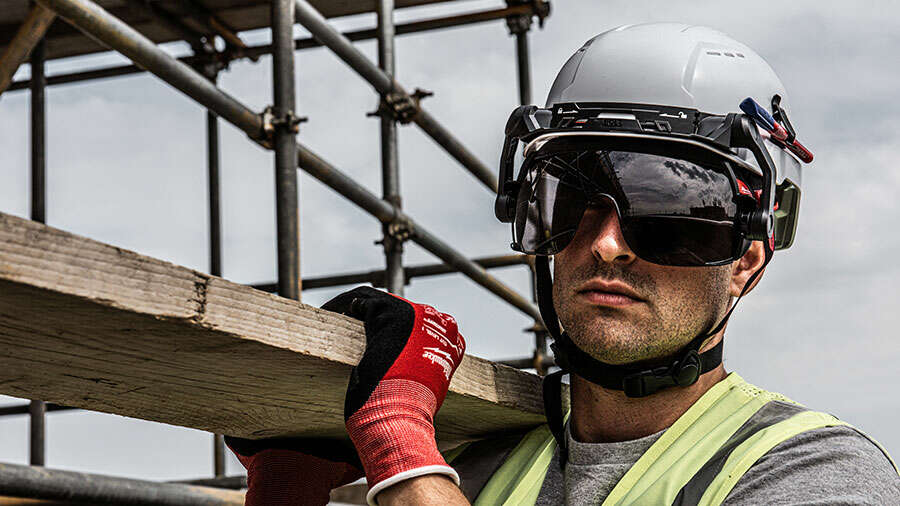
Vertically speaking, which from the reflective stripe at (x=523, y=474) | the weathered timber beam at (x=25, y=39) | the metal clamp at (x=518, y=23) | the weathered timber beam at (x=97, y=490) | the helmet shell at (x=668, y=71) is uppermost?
the metal clamp at (x=518, y=23)

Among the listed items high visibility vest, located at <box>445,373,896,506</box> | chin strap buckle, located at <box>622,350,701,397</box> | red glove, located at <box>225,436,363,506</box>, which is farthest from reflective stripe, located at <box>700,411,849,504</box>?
red glove, located at <box>225,436,363,506</box>

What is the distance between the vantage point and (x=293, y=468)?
1852 mm

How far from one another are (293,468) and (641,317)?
64cm

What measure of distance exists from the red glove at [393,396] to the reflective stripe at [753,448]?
1.27ft

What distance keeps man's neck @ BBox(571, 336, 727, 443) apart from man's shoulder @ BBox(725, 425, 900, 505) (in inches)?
12.6

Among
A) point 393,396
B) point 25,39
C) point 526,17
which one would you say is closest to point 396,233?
point 25,39

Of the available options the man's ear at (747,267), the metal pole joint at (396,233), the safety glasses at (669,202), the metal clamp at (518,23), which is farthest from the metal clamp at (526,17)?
the safety glasses at (669,202)

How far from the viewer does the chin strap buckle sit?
6.16 ft

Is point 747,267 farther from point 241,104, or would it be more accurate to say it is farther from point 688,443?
point 241,104

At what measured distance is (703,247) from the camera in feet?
6.21

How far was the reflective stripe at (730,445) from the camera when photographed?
63.1 inches

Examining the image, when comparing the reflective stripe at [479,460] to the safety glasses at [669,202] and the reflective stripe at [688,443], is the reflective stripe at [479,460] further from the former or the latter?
the safety glasses at [669,202]

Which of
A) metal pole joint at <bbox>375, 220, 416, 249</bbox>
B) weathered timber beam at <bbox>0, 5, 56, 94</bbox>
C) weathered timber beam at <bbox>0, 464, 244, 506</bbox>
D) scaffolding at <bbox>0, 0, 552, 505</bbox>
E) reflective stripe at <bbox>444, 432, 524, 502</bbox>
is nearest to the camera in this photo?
reflective stripe at <bbox>444, 432, 524, 502</bbox>

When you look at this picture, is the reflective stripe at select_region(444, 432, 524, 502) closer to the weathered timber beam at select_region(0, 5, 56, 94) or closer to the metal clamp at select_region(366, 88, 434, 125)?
the weathered timber beam at select_region(0, 5, 56, 94)
